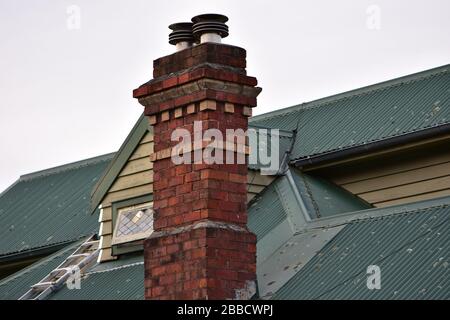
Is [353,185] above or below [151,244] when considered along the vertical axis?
above

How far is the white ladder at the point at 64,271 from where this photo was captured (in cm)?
1762

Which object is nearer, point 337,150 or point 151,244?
point 151,244

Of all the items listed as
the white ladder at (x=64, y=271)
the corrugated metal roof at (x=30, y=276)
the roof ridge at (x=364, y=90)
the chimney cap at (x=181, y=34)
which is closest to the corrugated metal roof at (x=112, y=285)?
the white ladder at (x=64, y=271)

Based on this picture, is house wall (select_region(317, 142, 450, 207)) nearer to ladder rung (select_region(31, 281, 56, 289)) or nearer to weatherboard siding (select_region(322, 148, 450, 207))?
weatherboard siding (select_region(322, 148, 450, 207))

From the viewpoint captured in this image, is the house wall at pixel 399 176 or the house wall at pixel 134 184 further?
the house wall at pixel 134 184

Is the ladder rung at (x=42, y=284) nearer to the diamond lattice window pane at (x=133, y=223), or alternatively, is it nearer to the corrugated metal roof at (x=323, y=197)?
the diamond lattice window pane at (x=133, y=223)

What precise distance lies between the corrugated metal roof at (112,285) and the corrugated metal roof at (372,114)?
9.31 ft

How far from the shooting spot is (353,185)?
1758 cm

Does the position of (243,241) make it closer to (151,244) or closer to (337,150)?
(151,244)

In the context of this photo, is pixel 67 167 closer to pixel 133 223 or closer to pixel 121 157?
pixel 121 157

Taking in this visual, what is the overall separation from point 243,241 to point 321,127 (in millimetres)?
5189

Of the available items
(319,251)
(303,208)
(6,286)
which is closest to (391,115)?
(303,208)

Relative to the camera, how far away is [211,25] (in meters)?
14.4

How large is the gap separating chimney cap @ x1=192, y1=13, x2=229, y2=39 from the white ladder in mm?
4910
